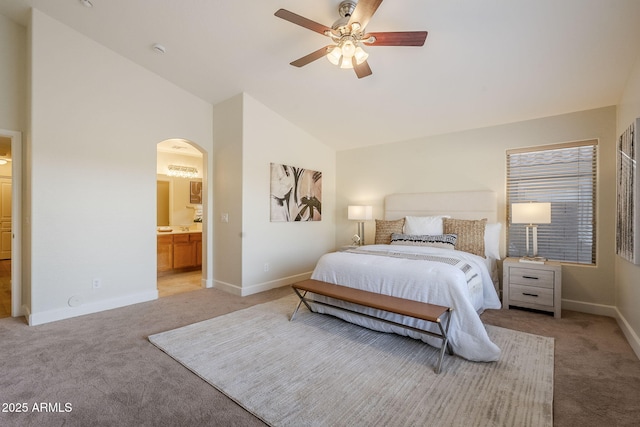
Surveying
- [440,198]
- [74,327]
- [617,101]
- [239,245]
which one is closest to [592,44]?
[617,101]

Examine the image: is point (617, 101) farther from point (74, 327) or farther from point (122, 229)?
point (74, 327)

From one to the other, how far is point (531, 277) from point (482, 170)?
1.59 m

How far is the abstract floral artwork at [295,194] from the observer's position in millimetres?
4637

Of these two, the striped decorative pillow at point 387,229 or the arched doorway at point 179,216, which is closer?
the striped decorative pillow at point 387,229

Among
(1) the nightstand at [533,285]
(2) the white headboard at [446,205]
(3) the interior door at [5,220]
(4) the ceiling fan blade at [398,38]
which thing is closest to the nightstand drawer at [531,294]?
(1) the nightstand at [533,285]

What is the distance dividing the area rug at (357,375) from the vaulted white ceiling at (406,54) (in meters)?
2.64

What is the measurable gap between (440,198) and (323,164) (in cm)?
220

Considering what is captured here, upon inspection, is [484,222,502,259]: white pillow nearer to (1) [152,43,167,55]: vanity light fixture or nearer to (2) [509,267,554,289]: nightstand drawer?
(2) [509,267,554,289]: nightstand drawer

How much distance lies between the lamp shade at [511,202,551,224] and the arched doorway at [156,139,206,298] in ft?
15.2

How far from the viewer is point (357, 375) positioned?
2.16m

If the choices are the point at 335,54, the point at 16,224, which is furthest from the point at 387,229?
the point at 16,224

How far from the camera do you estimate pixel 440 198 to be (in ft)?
14.9

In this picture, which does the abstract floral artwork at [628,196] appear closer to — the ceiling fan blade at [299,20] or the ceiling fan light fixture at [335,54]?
the ceiling fan light fixture at [335,54]

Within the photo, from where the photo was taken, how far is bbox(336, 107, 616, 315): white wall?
136 inches
